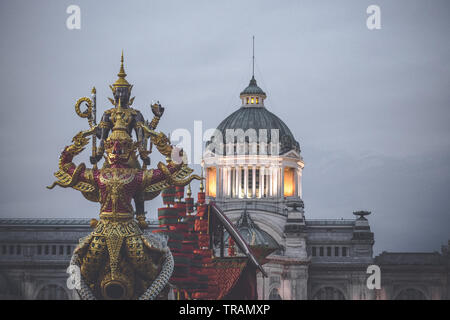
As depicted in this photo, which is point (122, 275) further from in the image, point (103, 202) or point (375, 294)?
point (375, 294)

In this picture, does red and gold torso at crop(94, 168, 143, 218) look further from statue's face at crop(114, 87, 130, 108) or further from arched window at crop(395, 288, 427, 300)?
arched window at crop(395, 288, 427, 300)

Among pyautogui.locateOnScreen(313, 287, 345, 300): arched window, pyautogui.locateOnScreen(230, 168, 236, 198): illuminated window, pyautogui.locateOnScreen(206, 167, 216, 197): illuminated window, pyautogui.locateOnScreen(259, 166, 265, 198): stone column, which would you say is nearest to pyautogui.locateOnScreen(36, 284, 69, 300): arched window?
pyautogui.locateOnScreen(206, 167, 216, 197): illuminated window

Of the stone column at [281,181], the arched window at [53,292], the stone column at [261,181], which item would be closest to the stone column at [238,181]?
the stone column at [261,181]

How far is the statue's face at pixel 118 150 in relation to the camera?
29641mm

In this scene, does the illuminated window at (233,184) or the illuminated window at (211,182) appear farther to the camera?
the illuminated window at (211,182)

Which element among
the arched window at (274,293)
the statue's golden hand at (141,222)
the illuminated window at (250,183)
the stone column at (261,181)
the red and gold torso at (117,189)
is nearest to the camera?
the red and gold torso at (117,189)

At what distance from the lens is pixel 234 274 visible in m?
37.7

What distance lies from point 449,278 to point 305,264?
14046 mm

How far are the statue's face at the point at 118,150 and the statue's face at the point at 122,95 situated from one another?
60.6 inches

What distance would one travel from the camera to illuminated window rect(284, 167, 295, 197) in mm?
104938

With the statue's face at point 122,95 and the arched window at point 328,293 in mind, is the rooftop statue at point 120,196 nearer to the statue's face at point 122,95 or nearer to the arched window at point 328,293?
the statue's face at point 122,95

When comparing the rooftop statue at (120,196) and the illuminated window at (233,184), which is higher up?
the illuminated window at (233,184)
